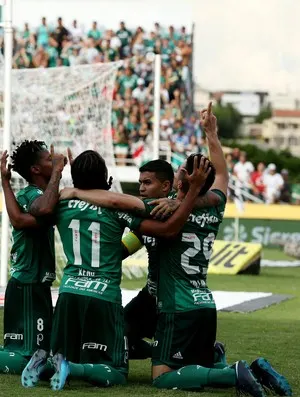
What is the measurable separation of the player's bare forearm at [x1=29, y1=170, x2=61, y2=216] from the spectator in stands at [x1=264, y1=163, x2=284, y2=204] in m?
23.3

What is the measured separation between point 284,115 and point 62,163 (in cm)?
15990

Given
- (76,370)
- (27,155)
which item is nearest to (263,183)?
(27,155)

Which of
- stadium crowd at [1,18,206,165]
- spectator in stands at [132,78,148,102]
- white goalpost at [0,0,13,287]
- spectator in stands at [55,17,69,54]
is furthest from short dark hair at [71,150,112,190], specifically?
spectator in stands at [55,17,69,54]

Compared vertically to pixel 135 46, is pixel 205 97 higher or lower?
lower

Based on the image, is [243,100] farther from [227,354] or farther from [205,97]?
[227,354]

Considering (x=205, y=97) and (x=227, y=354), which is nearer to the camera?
(x=227, y=354)

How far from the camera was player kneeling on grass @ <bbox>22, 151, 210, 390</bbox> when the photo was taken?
7398mm

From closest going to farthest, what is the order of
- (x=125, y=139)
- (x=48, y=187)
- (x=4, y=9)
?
1. (x=48, y=187)
2. (x=4, y=9)
3. (x=125, y=139)

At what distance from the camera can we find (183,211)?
729 centimetres

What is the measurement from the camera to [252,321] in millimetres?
12258

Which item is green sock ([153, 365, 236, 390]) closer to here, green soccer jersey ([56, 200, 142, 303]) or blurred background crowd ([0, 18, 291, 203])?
green soccer jersey ([56, 200, 142, 303])

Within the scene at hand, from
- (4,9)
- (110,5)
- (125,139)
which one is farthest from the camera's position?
(110,5)

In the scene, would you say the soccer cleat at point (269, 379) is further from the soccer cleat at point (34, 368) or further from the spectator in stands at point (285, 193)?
the spectator in stands at point (285, 193)

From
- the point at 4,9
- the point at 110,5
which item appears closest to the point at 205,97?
the point at 110,5
